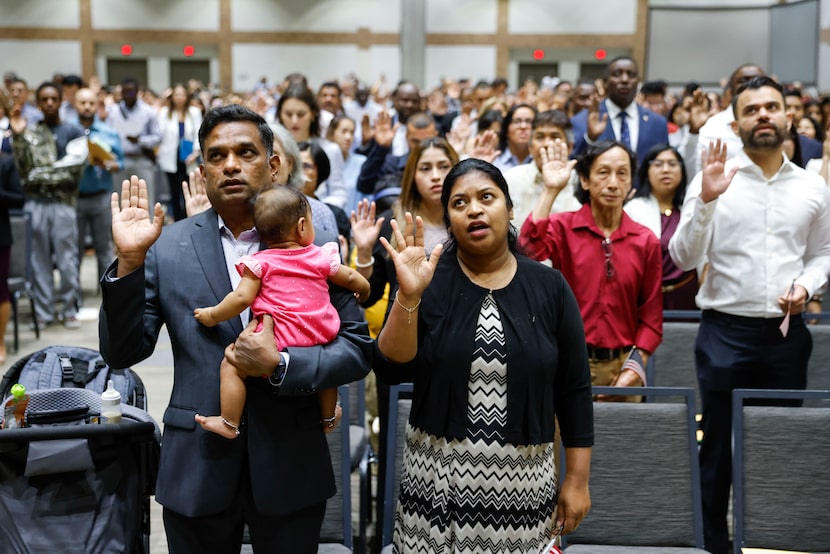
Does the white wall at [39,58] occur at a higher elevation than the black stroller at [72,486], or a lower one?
higher

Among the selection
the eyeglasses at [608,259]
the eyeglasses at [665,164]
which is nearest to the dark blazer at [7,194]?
the eyeglasses at [665,164]

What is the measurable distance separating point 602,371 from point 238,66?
65.5ft

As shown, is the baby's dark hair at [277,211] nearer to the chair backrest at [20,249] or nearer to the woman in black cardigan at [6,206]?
the woman in black cardigan at [6,206]

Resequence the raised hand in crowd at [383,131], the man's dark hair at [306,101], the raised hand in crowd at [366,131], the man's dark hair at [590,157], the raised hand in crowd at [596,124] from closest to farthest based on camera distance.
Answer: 1. the man's dark hair at [590,157]
2. the man's dark hair at [306,101]
3. the raised hand in crowd at [596,124]
4. the raised hand in crowd at [383,131]
5. the raised hand in crowd at [366,131]

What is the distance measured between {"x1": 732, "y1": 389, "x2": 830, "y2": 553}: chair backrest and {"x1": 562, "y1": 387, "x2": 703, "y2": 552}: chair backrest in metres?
0.15

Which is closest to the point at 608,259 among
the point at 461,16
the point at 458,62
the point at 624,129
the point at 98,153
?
the point at 624,129

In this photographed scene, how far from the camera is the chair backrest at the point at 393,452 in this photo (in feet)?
9.23

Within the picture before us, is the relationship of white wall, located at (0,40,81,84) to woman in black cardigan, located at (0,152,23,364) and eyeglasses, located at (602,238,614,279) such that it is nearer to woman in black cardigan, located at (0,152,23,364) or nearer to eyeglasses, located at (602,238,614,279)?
woman in black cardigan, located at (0,152,23,364)

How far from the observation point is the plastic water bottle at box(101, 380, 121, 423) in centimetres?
241

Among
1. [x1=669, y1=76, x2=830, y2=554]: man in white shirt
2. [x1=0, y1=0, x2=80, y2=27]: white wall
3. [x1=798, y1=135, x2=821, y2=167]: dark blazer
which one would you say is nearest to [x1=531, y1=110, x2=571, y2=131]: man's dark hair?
[x1=669, y1=76, x2=830, y2=554]: man in white shirt

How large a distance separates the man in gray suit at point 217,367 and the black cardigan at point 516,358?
0.56 feet

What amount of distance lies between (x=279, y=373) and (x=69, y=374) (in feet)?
3.94

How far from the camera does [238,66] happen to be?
2189 centimetres

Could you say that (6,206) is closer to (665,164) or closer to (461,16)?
(665,164)
